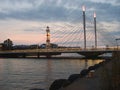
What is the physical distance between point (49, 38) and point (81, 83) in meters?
108

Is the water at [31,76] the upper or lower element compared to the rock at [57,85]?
lower

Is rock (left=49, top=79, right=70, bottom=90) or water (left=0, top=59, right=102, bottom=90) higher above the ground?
rock (left=49, top=79, right=70, bottom=90)

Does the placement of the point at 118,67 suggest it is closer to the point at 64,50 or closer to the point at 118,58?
the point at 118,58

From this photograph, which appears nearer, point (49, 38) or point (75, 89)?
point (75, 89)

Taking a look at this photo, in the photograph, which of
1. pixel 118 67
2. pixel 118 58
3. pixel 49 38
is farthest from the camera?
pixel 49 38

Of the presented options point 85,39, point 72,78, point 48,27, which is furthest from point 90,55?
point 72,78

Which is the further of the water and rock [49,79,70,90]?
the water

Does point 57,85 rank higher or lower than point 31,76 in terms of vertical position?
higher

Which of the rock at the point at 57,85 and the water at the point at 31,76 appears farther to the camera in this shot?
the water at the point at 31,76

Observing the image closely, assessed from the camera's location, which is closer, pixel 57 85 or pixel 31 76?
pixel 57 85

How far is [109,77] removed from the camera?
1180cm

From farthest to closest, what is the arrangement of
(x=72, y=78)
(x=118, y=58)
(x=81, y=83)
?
(x=72, y=78), (x=81, y=83), (x=118, y=58)

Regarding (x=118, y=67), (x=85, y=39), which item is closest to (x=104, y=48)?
(x=85, y=39)

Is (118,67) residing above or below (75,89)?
above
